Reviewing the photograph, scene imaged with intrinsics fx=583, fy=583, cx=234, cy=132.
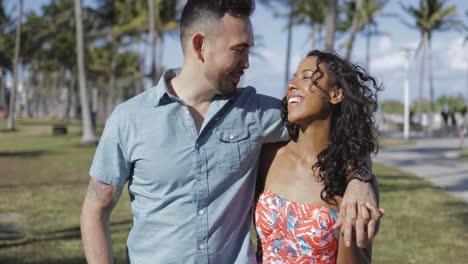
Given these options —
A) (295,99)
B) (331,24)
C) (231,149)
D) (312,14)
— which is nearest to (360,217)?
(231,149)

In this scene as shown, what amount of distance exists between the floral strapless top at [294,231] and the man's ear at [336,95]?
47 cm

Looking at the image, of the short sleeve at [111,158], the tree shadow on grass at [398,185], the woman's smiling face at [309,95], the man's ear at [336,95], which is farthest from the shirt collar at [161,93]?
the tree shadow on grass at [398,185]

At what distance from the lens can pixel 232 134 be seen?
237 cm

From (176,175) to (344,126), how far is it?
81cm

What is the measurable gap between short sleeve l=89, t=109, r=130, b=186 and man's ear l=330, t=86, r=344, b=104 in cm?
93

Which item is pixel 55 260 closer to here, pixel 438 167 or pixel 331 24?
pixel 331 24

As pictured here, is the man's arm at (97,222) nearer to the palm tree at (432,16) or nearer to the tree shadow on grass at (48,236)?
the tree shadow on grass at (48,236)

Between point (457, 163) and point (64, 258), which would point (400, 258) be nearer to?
point (64, 258)

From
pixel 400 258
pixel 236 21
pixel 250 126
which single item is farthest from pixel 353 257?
pixel 400 258

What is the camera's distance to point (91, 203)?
229 cm

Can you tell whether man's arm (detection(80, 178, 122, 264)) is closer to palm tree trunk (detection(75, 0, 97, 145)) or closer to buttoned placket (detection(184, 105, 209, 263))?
buttoned placket (detection(184, 105, 209, 263))

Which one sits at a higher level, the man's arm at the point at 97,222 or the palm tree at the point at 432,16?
the palm tree at the point at 432,16

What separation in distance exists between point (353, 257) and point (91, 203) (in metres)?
1.05

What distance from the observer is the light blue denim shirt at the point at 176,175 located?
2254 mm
